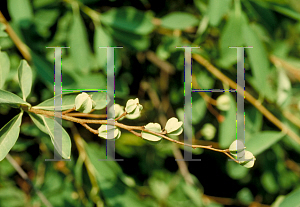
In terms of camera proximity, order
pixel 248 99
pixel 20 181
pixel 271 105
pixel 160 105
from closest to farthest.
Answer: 1. pixel 248 99
2. pixel 271 105
3. pixel 20 181
4. pixel 160 105

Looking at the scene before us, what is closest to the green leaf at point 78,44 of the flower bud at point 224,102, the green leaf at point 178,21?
the green leaf at point 178,21

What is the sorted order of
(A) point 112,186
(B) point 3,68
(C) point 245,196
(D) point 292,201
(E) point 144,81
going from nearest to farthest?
(B) point 3,68
(D) point 292,201
(A) point 112,186
(E) point 144,81
(C) point 245,196

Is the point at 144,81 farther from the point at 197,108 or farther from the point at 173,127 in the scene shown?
the point at 173,127

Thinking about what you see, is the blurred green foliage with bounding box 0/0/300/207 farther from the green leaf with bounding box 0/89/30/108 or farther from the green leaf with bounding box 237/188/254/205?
the green leaf with bounding box 0/89/30/108

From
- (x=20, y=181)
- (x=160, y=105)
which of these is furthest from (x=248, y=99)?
(x=20, y=181)

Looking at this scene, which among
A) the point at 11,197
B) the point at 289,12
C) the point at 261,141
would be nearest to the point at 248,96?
the point at 261,141

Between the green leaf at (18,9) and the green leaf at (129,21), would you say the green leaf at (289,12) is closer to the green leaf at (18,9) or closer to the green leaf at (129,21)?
the green leaf at (129,21)

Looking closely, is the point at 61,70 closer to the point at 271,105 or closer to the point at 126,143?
the point at 126,143
